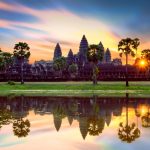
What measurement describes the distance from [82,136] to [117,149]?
3.92m

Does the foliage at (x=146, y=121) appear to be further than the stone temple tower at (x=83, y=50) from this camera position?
No

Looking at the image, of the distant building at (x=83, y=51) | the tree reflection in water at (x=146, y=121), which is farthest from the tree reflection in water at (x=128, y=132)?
the distant building at (x=83, y=51)

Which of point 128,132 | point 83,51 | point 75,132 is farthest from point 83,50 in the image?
point 128,132

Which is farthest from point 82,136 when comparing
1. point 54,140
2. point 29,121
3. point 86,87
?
point 86,87

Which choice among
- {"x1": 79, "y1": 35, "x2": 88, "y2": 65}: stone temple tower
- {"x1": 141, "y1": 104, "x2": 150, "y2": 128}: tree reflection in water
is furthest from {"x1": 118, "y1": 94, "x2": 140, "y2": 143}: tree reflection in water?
{"x1": 79, "y1": 35, "x2": 88, "y2": 65}: stone temple tower

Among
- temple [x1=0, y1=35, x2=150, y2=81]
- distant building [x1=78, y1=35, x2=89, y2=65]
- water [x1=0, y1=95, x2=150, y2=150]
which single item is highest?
distant building [x1=78, y1=35, x2=89, y2=65]

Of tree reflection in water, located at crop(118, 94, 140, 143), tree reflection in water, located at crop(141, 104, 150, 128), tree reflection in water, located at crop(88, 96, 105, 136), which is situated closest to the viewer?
tree reflection in water, located at crop(118, 94, 140, 143)

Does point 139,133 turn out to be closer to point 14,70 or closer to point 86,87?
point 86,87

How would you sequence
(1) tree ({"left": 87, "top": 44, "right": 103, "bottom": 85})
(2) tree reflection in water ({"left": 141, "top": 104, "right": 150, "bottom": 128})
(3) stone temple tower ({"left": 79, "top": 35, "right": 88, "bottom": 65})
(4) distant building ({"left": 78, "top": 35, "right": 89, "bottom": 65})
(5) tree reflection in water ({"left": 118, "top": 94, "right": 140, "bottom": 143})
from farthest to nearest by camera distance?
(3) stone temple tower ({"left": 79, "top": 35, "right": 88, "bottom": 65}) < (4) distant building ({"left": 78, "top": 35, "right": 89, "bottom": 65}) < (1) tree ({"left": 87, "top": 44, "right": 103, "bottom": 85}) < (2) tree reflection in water ({"left": 141, "top": 104, "right": 150, "bottom": 128}) < (5) tree reflection in water ({"left": 118, "top": 94, "right": 140, "bottom": 143})

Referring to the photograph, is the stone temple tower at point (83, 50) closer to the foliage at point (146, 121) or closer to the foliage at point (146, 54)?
the foliage at point (146, 54)

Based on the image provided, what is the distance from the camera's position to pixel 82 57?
619 feet

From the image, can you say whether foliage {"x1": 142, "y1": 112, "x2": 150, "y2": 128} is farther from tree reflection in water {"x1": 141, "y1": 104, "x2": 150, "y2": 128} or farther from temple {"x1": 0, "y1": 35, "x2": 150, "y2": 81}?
temple {"x1": 0, "y1": 35, "x2": 150, "y2": 81}

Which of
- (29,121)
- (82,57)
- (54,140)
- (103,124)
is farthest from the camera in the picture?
(82,57)

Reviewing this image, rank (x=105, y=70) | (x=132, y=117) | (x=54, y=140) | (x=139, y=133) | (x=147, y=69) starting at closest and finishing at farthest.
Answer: (x=54, y=140)
(x=139, y=133)
(x=132, y=117)
(x=147, y=69)
(x=105, y=70)
